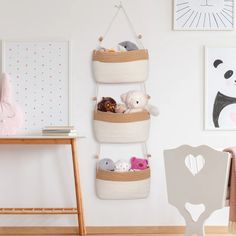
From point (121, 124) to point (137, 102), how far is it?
0.19m

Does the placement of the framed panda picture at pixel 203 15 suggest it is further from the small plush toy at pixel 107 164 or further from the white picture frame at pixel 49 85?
the small plush toy at pixel 107 164

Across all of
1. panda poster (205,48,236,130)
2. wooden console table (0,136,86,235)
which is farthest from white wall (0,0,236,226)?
wooden console table (0,136,86,235)

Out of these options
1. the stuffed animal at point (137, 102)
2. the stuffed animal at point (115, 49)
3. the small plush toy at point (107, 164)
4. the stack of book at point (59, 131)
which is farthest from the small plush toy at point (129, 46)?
the small plush toy at point (107, 164)

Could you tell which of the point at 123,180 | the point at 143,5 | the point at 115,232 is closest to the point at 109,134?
the point at 123,180

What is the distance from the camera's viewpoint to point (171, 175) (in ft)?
7.90

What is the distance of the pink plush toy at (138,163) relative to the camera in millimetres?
3170

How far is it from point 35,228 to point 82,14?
5.04ft

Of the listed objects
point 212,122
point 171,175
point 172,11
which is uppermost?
point 172,11

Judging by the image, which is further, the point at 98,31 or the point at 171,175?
the point at 98,31

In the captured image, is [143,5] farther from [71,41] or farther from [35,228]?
[35,228]

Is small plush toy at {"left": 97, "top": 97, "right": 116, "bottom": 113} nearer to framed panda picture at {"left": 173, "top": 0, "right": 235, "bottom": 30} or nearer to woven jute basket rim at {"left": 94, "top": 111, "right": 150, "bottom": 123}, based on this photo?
woven jute basket rim at {"left": 94, "top": 111, "right": 150, "bottom": 123}

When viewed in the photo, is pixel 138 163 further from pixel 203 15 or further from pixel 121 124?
pixel 203 15

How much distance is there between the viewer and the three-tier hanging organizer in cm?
314

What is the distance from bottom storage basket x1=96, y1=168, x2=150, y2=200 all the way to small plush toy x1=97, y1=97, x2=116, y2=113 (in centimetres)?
43
